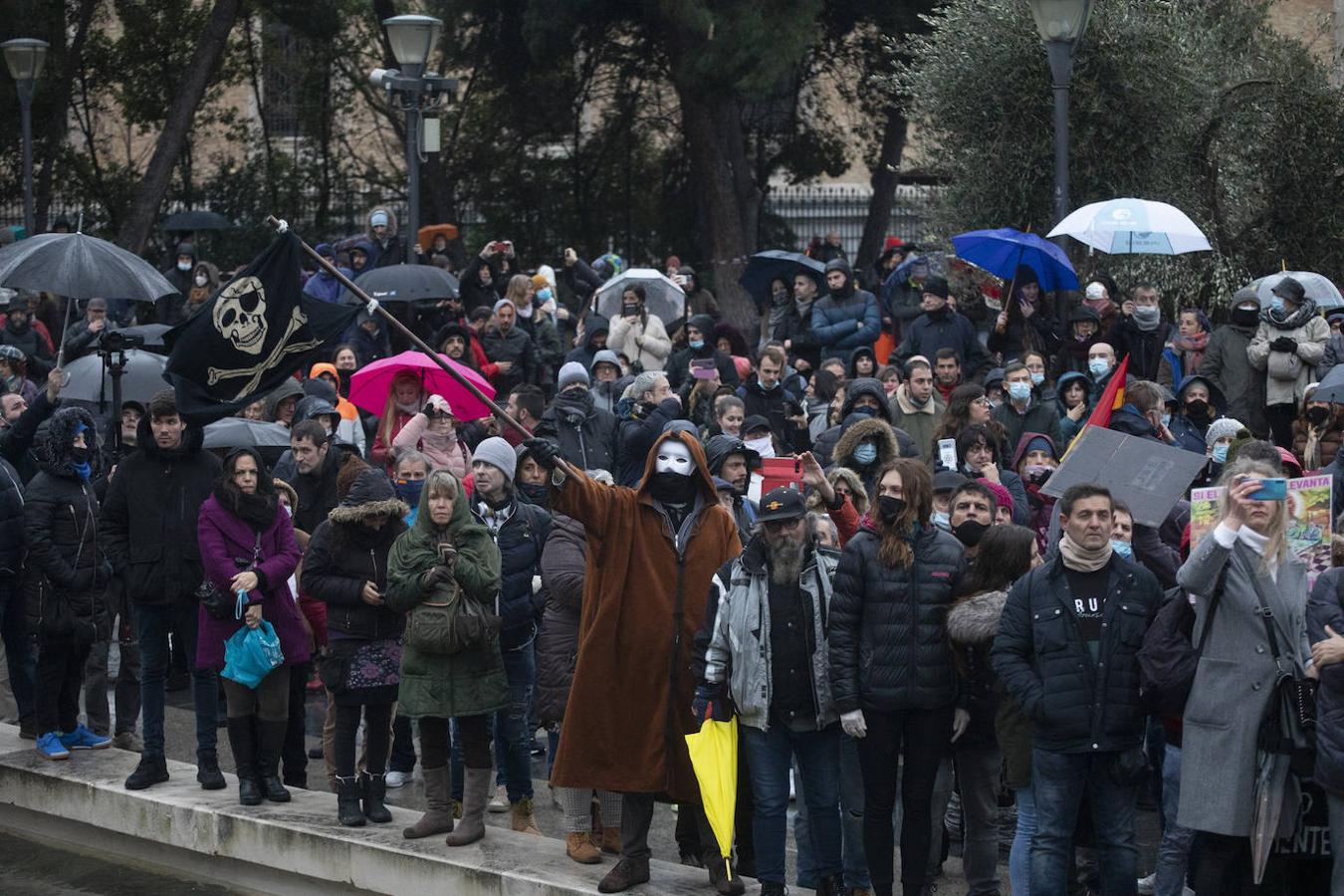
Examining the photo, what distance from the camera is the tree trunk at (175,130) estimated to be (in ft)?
74.2

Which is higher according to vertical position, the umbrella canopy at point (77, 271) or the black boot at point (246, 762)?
the umbrella canopy at point (77, 271)

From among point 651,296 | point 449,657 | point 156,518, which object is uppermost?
point 651,296

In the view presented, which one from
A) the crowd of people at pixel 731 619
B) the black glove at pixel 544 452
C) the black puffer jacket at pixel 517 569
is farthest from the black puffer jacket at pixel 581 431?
the black glove at pixel 544 452

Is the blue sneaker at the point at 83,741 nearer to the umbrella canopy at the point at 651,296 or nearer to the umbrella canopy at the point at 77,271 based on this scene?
the umbrella canopy at the point at 77,271

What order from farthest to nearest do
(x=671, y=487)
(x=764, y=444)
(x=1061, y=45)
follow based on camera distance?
(x=1061, y=45), (x=764, y=444), (x=671, y=487)

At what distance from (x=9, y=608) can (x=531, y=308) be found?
7.05m

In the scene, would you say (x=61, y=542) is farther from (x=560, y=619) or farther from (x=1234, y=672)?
(x=1234, y=672)

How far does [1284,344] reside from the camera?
12328mm

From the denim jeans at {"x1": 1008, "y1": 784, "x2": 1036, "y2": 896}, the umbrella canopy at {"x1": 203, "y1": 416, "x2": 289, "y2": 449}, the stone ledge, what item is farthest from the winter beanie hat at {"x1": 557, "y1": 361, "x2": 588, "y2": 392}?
the denim jeans at {"x1": 1008, "y1": 784, "x2": 1036, "y2": 896}

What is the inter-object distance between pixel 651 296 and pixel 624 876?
933 centimetres

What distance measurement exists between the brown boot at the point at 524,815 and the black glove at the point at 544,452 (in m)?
2.22

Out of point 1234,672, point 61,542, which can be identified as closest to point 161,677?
point 61,542

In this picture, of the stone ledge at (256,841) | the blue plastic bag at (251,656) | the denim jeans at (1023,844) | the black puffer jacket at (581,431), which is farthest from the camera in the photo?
the black puffer jacket at (581,431)

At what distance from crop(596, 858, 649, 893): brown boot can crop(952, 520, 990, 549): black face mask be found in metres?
1.90
